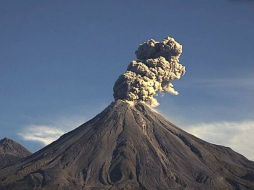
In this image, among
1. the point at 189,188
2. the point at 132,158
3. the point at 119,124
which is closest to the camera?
the point at 189,188

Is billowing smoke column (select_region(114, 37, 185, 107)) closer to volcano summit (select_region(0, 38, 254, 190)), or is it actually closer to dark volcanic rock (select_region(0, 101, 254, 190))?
volcano summit (select_region(0, 38, 254, 190))

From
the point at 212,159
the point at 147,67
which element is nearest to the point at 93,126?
the point at 147,67

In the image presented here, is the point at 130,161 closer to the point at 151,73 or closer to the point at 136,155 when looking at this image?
the point at 136,155

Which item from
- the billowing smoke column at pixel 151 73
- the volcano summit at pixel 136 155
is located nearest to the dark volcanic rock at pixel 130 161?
the volcano summit at pixel 136 155

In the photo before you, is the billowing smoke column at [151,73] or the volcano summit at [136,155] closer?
the volcano summit at [136,155]

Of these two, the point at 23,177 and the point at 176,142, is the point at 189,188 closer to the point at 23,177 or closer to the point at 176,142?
the point at 176,142

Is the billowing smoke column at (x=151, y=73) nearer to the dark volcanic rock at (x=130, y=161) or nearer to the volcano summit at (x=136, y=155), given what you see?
the volcano summit at (x=136, y=155)

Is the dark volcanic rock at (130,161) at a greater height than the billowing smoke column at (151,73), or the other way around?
the billowing smoke column at (151,73)
